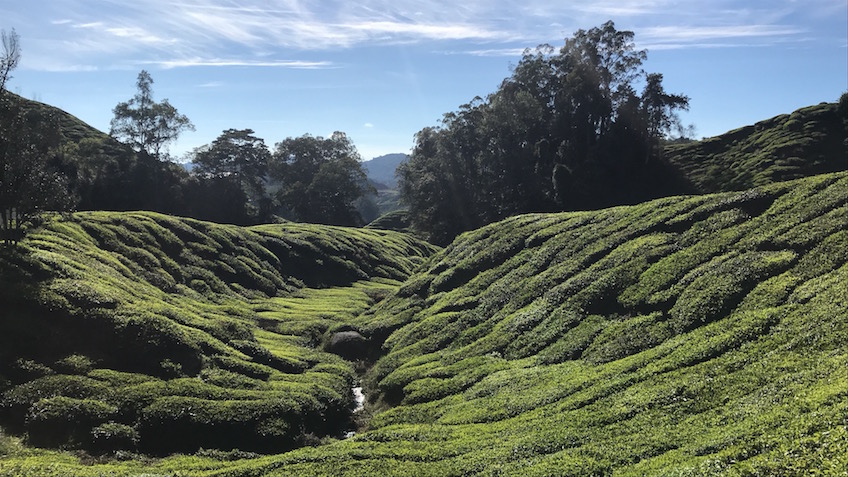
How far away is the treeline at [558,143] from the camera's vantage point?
93.0 m

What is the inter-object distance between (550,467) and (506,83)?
100m

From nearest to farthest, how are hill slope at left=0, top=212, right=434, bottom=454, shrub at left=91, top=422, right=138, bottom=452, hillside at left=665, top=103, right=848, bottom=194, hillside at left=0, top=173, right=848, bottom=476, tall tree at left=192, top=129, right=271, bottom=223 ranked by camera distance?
hillside at left=0, top=173, right=848, bottom=476 < shrub at left=91, top=422, right=138, bottom=452 < hill slope at left=0, top=212, right=434, bottom=454 < hillside at left=665, top=103, right=848, bottom=194 < tall tree at left=192, top=129, right=271, bottom=223

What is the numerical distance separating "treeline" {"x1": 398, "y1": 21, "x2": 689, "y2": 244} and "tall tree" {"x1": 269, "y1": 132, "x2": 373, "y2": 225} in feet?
108

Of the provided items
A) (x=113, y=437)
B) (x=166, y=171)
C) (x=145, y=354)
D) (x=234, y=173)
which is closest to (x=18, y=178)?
(x=145, y=354)

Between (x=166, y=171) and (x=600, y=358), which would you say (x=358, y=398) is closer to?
(x=600, y=358)

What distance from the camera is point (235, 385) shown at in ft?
99.2

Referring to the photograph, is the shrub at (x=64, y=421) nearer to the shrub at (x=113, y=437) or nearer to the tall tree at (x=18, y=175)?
the shrub at (x=113, y=437)

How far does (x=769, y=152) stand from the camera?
100375 mm

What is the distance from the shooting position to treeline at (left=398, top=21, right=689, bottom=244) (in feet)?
305

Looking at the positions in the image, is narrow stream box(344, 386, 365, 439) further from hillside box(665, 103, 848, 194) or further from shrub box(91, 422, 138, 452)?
hillside box(665, 103, 848, 194)

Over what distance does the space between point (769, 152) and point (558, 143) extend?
43.5 m

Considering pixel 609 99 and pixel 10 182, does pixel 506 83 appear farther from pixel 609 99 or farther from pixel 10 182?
pixel 10 182

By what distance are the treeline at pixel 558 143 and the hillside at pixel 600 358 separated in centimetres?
5221

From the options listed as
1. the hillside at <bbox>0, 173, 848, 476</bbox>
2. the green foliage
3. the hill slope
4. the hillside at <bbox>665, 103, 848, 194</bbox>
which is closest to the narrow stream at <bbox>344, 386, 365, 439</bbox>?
the hill slope
